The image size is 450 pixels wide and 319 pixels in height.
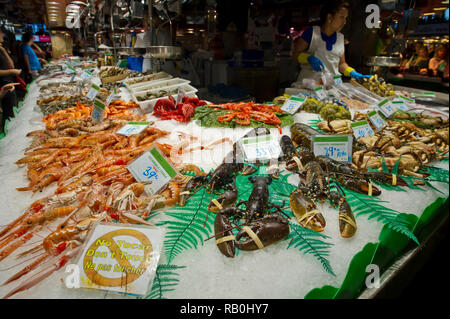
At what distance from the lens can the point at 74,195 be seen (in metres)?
1.44

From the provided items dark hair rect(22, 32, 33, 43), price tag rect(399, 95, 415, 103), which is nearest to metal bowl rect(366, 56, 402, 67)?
price tag rect(399, 95, 415, 103)

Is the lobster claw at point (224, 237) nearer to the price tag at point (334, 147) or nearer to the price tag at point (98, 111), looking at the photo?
the price tag at point (334, 147)

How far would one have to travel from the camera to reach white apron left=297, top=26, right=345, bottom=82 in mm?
4020

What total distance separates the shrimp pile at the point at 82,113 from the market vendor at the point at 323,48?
2.89 m

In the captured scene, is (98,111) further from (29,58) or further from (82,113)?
(29,58)

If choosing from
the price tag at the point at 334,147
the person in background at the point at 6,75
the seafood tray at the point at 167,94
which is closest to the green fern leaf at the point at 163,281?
the price tag at the point at 334,147

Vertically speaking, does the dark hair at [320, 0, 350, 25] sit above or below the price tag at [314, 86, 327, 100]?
above

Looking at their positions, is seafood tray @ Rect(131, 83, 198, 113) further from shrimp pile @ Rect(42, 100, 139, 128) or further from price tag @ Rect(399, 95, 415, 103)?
price tag @ Rect(399, 95, 415, 103)

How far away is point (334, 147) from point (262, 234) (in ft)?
3.47

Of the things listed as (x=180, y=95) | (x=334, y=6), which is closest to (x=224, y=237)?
(x=180, y=95)

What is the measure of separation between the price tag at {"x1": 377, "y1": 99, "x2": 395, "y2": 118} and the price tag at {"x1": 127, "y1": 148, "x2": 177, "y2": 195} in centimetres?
259

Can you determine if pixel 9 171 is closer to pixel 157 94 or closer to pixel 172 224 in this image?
pixel 172 224

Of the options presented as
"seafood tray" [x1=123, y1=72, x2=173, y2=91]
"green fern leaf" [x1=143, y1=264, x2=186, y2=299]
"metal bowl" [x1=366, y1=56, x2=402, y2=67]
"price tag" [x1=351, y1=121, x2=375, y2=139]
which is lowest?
"green fern leaf" [x1=143, y1=264, x2=186, y2=299]

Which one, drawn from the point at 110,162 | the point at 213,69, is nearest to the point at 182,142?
the point at 110,162
